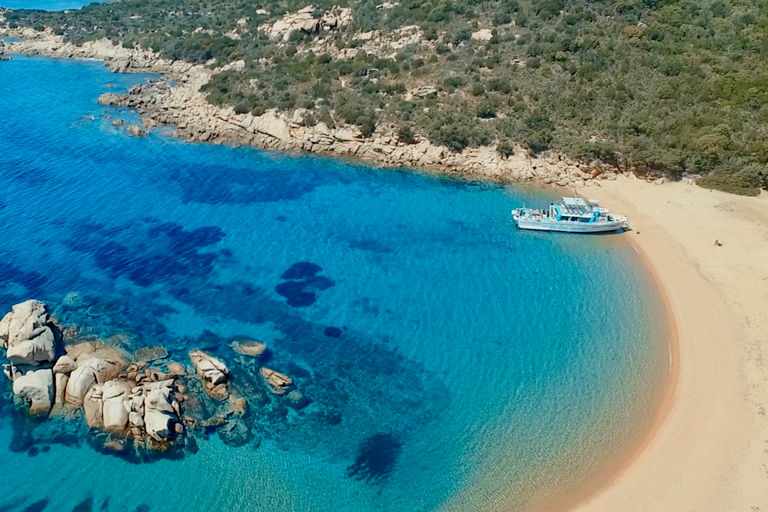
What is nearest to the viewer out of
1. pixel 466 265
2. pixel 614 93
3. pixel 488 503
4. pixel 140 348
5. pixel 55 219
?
pixel 488 503

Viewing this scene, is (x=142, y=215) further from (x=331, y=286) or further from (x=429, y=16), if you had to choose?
(x=429, y=16)

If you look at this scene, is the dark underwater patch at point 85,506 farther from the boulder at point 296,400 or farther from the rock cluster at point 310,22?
the rock cluster at point 310,22

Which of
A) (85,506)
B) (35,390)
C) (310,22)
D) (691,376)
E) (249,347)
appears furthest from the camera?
(310,22)

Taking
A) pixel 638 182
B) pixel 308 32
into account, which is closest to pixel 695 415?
pixel 638 182

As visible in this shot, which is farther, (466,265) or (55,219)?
(55,219)

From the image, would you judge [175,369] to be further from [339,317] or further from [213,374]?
[339,317]

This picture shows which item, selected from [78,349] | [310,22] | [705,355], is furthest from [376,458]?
[310,22]

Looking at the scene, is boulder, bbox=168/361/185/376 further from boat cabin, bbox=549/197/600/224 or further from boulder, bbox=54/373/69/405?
boat cabin, bbox=549/197/600/224
